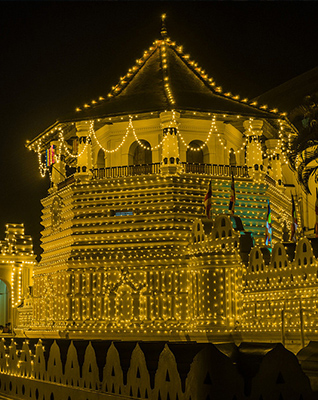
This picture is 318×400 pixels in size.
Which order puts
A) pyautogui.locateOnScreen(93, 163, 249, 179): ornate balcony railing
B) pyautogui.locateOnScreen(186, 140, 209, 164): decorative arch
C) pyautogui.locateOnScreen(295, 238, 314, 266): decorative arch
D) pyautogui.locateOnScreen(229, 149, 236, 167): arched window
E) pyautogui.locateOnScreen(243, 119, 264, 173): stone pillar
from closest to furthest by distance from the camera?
pyautogui.locateOnScreen(295, 238, 314, 266): decorative arch → pyautogui.locateOnScreen(93, 163, 249, 179): ornate balcony railing → pyautogui.locateOnScreen(243, 119, 264, 173): stone pillar → pyautogui.locateOnScreen(186, 140, 209, 164): decorative arch → pyautogui.locateOnScreen(229, 149, 236, 167): arched window

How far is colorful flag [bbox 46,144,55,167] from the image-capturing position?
98.3 feet

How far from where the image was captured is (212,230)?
22.8 metres

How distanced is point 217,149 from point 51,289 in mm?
8773

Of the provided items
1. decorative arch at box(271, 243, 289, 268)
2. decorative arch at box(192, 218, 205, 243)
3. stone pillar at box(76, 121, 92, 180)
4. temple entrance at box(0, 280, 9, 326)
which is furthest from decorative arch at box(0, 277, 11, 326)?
decorative arch at box(271, 243, 289, 268)

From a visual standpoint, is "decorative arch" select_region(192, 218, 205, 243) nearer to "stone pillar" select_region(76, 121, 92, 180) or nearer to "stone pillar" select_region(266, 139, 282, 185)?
"stone pillar" select_region(76, 121, 92, 180)

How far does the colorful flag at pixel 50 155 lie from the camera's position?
1179 inches

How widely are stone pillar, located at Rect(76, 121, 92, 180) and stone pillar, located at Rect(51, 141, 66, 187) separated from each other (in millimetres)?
3022

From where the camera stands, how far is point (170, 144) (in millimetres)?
25375

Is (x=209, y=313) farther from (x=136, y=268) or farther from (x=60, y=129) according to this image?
(x=60, y=129)

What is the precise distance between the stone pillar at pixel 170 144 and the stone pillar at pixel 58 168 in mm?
6405

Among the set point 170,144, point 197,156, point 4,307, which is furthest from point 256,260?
point 4,307

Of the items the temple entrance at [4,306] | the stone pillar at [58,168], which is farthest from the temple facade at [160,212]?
the temple entrance at [4,306]

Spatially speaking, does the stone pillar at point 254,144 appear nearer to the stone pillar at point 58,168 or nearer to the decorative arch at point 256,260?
the decorative arch at point 256,260

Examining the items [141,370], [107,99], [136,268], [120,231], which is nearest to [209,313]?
[136,268]
